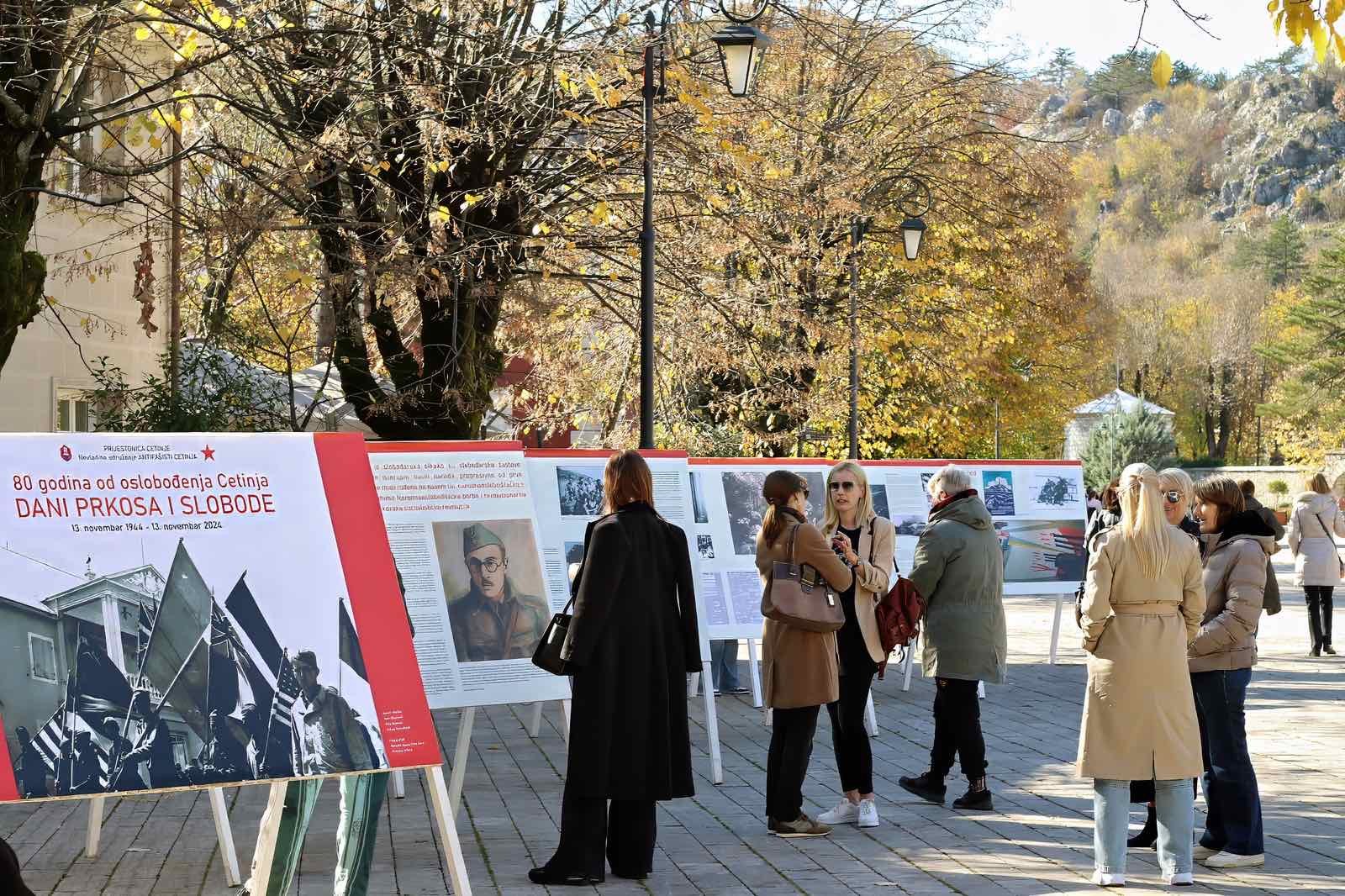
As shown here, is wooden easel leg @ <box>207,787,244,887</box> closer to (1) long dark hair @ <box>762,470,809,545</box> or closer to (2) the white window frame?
(2) the white window frame

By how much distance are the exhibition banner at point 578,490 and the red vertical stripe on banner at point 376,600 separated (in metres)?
4.59

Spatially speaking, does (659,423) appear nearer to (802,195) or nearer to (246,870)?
(802,195)

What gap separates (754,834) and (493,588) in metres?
1.94

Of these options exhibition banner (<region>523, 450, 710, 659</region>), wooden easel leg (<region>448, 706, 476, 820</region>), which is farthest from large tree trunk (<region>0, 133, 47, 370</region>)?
wooden easel leg (<region>448, 706, 476, 820</region>)

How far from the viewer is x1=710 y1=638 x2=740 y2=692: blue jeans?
48.4 ft

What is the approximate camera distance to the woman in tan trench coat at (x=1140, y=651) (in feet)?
23.6

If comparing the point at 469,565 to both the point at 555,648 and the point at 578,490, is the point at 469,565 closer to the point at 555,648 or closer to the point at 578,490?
the point at 555,648

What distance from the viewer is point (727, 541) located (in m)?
12.4

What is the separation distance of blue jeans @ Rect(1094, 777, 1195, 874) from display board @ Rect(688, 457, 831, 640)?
4745mm

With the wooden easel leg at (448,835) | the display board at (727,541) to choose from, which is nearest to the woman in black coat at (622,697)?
the wooden easel leg at (448,835)

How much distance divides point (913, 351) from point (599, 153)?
1647 cm

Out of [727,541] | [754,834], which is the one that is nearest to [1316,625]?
[727,541]

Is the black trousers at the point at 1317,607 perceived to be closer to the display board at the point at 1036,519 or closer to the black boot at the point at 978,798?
the display board at the point at 1036,519

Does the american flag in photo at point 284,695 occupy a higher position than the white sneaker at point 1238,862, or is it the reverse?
the american flag in photo at point 284,695
